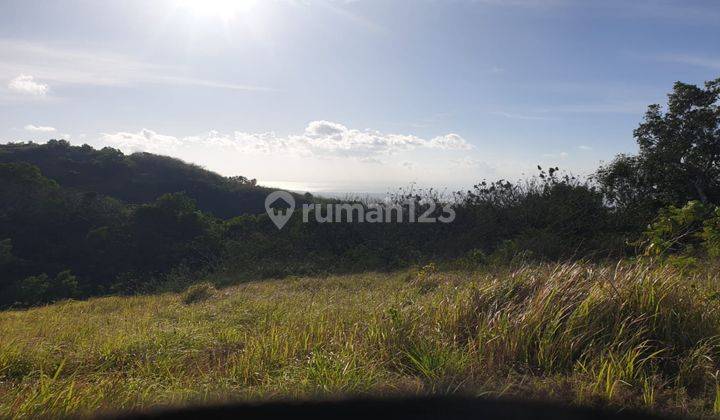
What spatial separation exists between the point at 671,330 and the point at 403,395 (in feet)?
6.74

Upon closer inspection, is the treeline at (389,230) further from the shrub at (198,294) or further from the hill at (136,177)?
the hill at (136,177)

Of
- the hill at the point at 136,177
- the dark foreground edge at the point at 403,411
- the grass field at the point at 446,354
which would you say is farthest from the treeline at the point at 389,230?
the hill at the point at 136,177

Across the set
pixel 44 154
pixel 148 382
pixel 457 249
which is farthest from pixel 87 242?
pixel 44 154

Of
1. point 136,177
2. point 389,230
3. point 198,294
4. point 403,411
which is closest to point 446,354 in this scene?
point 403,411

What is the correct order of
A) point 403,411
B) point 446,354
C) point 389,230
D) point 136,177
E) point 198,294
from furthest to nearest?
point 136,177, point 389,230, point 198,294, point 446,354, point 403,411

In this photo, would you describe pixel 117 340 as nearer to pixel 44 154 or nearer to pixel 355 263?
pixel 355 263

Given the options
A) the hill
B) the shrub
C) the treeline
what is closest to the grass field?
the treeline

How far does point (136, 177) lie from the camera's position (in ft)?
109

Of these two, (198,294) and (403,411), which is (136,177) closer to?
(198,294)

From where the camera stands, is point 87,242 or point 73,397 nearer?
point 73,397

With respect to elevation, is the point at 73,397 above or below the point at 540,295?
below

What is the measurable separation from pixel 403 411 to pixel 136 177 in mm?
34253

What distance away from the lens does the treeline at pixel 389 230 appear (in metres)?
9.27

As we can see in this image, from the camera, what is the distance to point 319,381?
113 inches
